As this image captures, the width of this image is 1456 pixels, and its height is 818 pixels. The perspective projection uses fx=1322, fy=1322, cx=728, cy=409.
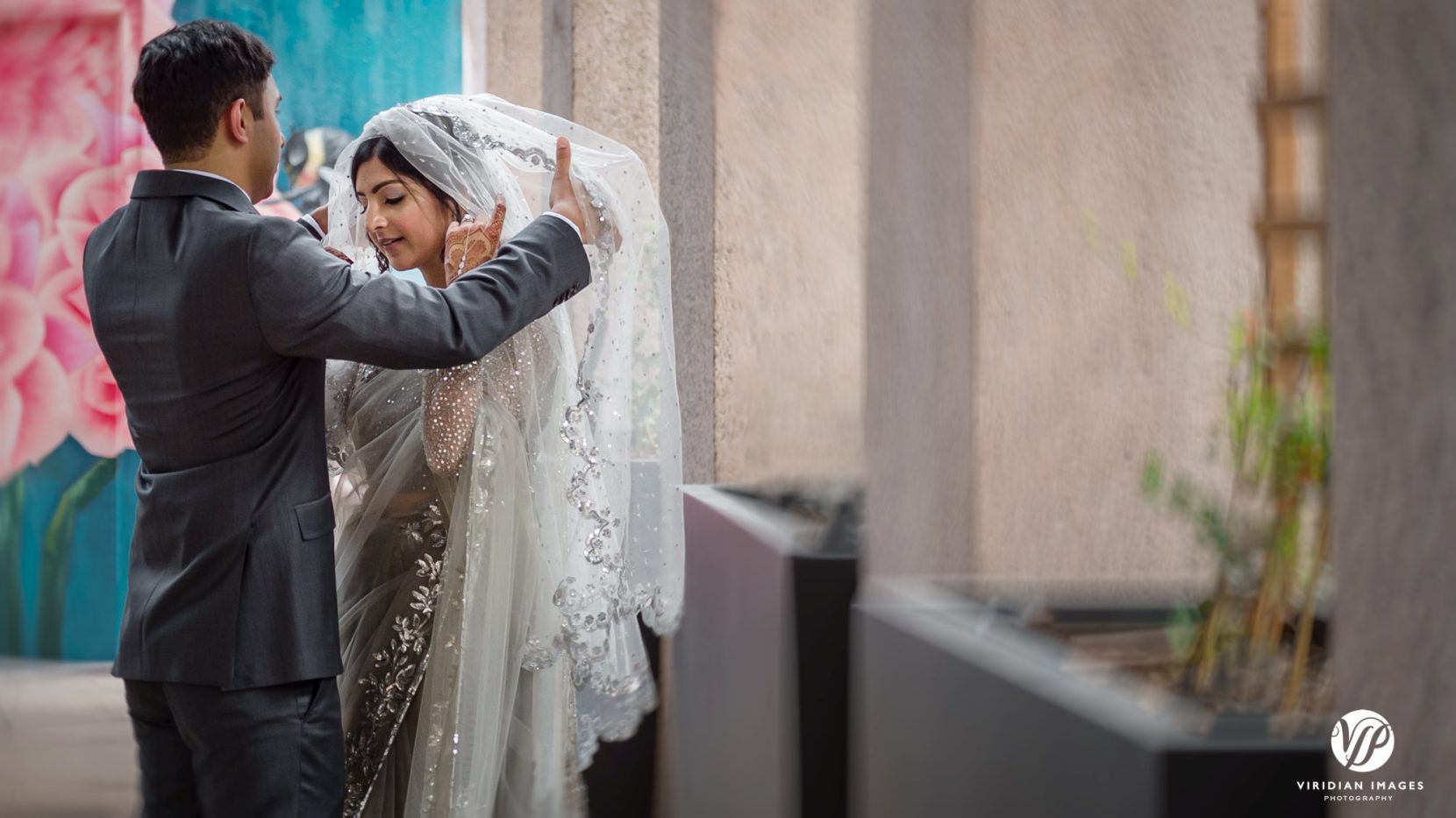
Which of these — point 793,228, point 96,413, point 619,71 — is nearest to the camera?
point 793,228

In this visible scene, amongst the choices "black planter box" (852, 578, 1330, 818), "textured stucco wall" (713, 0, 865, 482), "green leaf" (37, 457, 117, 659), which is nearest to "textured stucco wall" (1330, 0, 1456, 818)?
"black planter box" (852, 578, 1330, 818)

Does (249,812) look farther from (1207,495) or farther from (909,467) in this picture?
(1207,495)

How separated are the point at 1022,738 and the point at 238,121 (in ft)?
4.73

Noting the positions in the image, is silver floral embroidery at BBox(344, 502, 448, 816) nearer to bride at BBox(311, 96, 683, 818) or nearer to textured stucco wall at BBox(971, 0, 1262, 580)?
bride at BBox(311, 96, 683, 818)

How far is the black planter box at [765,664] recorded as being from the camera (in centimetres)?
155

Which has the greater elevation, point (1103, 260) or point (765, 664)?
point (1103, 260)

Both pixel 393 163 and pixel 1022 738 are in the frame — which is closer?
pixel 1022 738

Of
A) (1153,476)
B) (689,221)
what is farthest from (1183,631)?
(689,221)

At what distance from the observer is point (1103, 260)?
3.14 ft

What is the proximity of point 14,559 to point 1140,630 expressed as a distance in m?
4.84

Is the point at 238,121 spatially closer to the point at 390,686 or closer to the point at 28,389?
the point at 390,686

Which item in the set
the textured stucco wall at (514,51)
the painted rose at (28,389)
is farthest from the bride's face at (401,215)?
the painted rose at (28,389)

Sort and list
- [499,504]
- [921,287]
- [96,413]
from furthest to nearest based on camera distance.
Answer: [96,413] < [499,504] < [921,287]

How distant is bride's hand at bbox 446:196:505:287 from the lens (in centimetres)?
203
